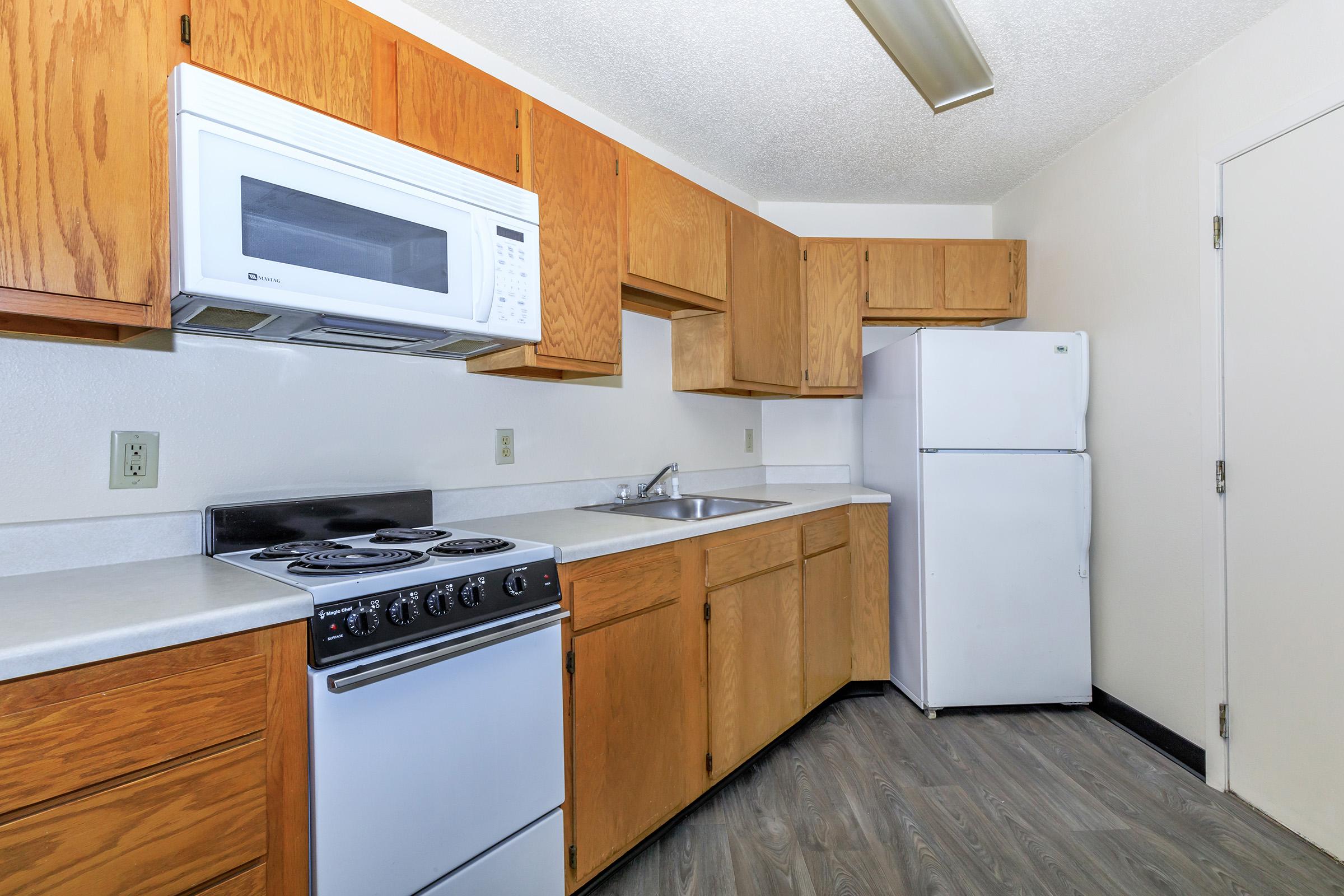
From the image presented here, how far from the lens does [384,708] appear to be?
1208 millimetres

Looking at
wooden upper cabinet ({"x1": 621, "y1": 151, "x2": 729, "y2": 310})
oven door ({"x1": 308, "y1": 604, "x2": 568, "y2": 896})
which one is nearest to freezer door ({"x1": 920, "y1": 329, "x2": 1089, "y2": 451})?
wooden upper cabinet ({"x1": 621, "y1": 151, "x2": 729, "y2": 310})

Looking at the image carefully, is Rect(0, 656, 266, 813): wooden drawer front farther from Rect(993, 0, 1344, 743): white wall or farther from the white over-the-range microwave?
Rect(993, 0, 1344, 743): white wall

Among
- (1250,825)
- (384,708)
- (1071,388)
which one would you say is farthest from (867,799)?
(1071,388)

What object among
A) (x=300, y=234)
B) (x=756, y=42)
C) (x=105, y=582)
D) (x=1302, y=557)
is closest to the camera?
(x=105, y=582)

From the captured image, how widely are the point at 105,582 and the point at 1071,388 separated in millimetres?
3198

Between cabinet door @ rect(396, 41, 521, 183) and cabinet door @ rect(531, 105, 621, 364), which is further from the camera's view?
cabinet door @ rect(531, 105, 621, 364)

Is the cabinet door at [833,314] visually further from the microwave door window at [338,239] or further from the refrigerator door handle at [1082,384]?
the microwave door window at [338,239]

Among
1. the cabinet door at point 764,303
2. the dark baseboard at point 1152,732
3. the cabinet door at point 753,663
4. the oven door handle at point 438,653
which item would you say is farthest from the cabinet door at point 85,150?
the dark baseboard at point 1152,732

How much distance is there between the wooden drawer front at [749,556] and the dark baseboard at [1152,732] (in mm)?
1486

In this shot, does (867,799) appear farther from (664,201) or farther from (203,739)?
(664,201)

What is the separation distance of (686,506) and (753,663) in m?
0.79

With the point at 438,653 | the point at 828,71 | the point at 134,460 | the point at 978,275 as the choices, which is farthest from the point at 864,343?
the point at 134,460

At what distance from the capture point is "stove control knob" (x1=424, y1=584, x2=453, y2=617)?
50.4 inches

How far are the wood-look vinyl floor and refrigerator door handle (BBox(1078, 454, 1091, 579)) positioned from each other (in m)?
0.65
